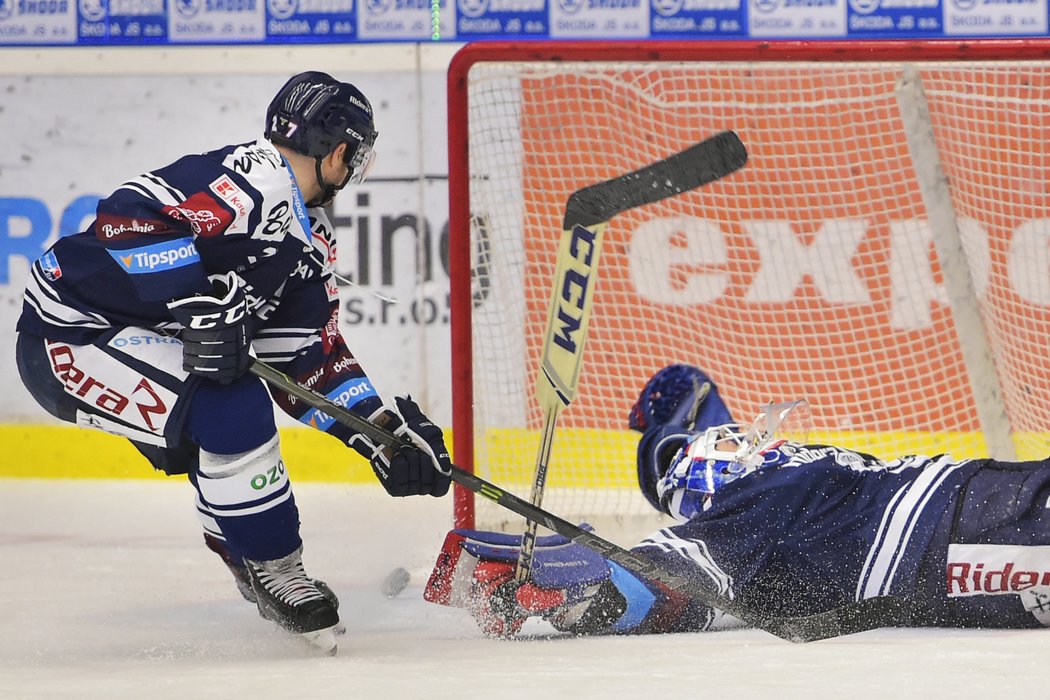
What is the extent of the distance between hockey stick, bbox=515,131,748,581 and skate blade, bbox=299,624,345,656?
13.9 inches

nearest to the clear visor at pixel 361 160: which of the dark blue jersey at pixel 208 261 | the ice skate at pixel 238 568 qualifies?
the dark blue jersey at pixel 208 261

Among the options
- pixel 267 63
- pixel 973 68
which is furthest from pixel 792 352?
pixel 267 63

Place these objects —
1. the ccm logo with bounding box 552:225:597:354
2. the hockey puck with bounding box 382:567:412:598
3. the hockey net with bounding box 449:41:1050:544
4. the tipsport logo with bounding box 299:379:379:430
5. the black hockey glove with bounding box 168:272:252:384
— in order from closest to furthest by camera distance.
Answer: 1. the black hockey glove with bounding box 168:272:252:384
2. the ccm logo with bounding box 552:225:597:354
3. the tipsport logo with bounding box 299:379:379:430
4. the hockey puck with bounding box 382:567:412:598
5. the hockey net with bounding box 449:41:1050:544

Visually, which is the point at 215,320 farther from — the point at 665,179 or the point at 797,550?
the point at 797,550

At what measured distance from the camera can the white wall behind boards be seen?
4461 millimetres

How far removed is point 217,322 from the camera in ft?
7.02

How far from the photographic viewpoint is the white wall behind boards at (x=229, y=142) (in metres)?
4.46

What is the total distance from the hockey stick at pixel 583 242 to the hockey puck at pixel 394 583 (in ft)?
1.65

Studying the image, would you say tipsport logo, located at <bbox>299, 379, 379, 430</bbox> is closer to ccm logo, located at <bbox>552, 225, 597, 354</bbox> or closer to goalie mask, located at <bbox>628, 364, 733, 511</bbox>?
ccm logo, located at <bbox>552, 225, 597, 354</bbox>

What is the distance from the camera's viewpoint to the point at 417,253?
4.46 metres

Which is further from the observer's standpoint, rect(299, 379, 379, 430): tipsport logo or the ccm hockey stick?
rect(299, 379, 379, 430): tipsport logo

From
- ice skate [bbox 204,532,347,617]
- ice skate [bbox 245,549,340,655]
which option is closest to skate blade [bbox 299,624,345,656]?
ice skate [bbox 245,549,340,655]

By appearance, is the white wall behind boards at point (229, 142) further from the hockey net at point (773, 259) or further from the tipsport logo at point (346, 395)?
the tipsport logo at point (346, 395)

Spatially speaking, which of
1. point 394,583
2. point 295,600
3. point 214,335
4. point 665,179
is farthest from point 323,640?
point 665,179
